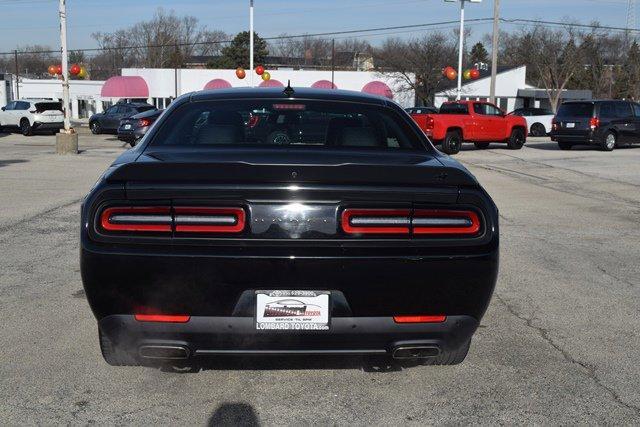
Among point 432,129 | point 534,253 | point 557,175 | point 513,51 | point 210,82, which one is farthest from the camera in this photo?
point 513,51

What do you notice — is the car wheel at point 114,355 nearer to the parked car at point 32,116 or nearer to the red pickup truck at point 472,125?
the red pickup truck at point 472,125

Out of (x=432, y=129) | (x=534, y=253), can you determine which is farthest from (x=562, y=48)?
(x=534, y=253)

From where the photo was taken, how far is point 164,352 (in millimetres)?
3258

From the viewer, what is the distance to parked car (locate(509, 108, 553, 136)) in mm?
33594

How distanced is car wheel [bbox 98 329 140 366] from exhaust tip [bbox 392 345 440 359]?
133 centimetres

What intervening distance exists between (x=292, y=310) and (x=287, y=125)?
1817mm

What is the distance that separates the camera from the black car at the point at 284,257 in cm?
313

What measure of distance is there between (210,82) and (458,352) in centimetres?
5024

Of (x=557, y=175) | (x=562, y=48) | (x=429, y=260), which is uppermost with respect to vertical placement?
(x=562, y=48)

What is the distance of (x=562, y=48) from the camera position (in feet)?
187

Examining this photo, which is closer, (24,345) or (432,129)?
(24,345)

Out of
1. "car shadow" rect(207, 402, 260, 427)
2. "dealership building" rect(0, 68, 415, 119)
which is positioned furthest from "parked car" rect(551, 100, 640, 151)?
"dealership building" rect(0, 68, 415, 119)

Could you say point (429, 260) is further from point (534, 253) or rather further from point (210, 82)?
point (210, 82)

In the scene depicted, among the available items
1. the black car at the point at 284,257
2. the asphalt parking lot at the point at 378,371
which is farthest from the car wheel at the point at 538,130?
the black car at the point at 284,257
